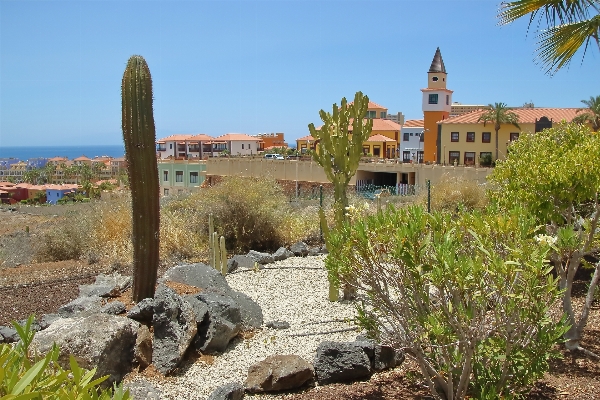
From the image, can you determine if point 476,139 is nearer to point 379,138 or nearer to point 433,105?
point 433,105

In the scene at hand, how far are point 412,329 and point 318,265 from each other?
714cm

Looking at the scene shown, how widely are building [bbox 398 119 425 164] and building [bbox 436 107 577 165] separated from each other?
22.4 feet

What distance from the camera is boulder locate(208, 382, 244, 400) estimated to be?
545 centimetres

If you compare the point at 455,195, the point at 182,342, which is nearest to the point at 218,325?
the point at 182,342

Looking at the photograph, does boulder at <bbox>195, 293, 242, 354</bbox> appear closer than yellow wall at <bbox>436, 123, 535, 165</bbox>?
Yes

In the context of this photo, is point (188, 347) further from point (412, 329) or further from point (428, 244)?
point (428, 244)

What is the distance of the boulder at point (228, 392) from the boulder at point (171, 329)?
1.01 metres

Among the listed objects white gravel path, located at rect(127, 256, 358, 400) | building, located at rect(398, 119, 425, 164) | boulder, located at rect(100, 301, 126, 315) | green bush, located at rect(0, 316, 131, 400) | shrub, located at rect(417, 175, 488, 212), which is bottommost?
white gravel path, located at rect(127, 256, 358, 400)

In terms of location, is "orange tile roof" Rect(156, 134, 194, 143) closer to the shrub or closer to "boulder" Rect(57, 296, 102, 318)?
the shrub

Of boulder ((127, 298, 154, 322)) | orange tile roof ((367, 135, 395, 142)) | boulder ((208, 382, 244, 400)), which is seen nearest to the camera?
boulder ((208, 382, 244, 400))

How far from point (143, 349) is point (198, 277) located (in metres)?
2.21

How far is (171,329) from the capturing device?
6.66 metres

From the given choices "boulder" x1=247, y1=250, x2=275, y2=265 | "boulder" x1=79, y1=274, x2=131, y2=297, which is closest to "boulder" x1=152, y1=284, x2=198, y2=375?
"boulder" x1=79, y1=274, x2=131, y2=297

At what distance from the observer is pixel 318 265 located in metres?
11.9
